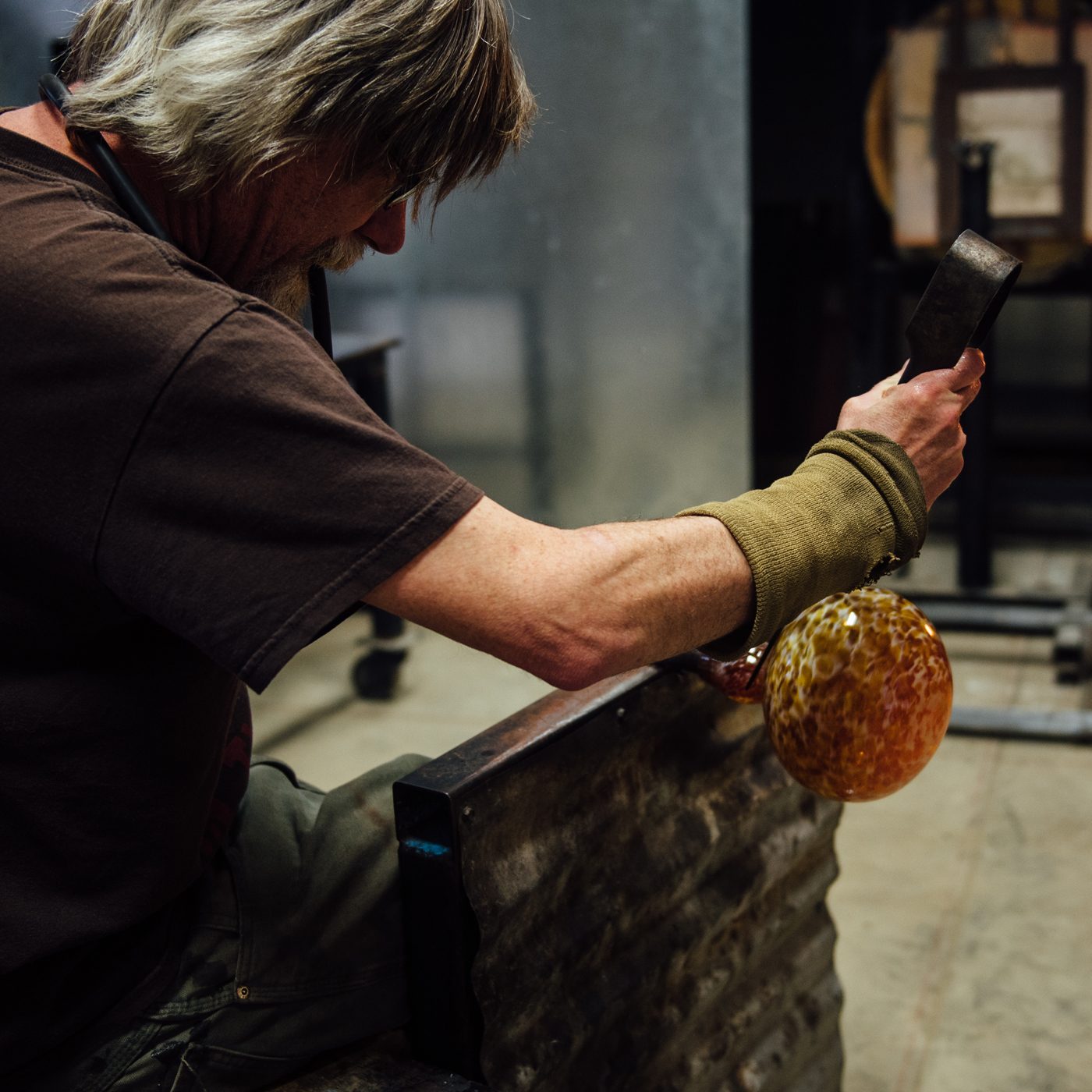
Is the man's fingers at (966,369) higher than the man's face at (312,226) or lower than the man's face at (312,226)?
lower

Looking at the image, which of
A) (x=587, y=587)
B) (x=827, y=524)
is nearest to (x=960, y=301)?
(x=827, y=524)

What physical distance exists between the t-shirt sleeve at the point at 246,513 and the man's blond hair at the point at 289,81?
0.64 feet

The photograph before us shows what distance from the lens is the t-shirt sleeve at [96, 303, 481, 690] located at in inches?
34.8

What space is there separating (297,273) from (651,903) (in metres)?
0.68

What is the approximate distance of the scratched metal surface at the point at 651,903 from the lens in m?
1.16

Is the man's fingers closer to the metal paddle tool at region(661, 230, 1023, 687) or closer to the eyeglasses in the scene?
the metal paddle tool at region(661, 230, 1023, 687)

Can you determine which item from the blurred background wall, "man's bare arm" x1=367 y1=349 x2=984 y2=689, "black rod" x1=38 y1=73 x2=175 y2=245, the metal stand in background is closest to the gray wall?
the blurred background wall

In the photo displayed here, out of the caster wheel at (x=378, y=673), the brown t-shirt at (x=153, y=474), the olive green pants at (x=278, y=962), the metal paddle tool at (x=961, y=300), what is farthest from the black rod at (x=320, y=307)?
the caster wheel at (x=378, y=673)

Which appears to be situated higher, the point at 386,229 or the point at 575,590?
the point at 386,229

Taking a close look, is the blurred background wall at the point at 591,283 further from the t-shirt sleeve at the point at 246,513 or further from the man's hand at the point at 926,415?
the t-shirt sleeve at the point at 246,513

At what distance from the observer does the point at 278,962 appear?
46.2 inches

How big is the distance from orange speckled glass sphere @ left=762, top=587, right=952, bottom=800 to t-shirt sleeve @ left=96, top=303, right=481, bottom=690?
442 millimetres

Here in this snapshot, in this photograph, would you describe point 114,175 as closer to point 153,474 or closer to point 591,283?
point 153,474

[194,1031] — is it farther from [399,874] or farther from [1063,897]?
[1063,897]
